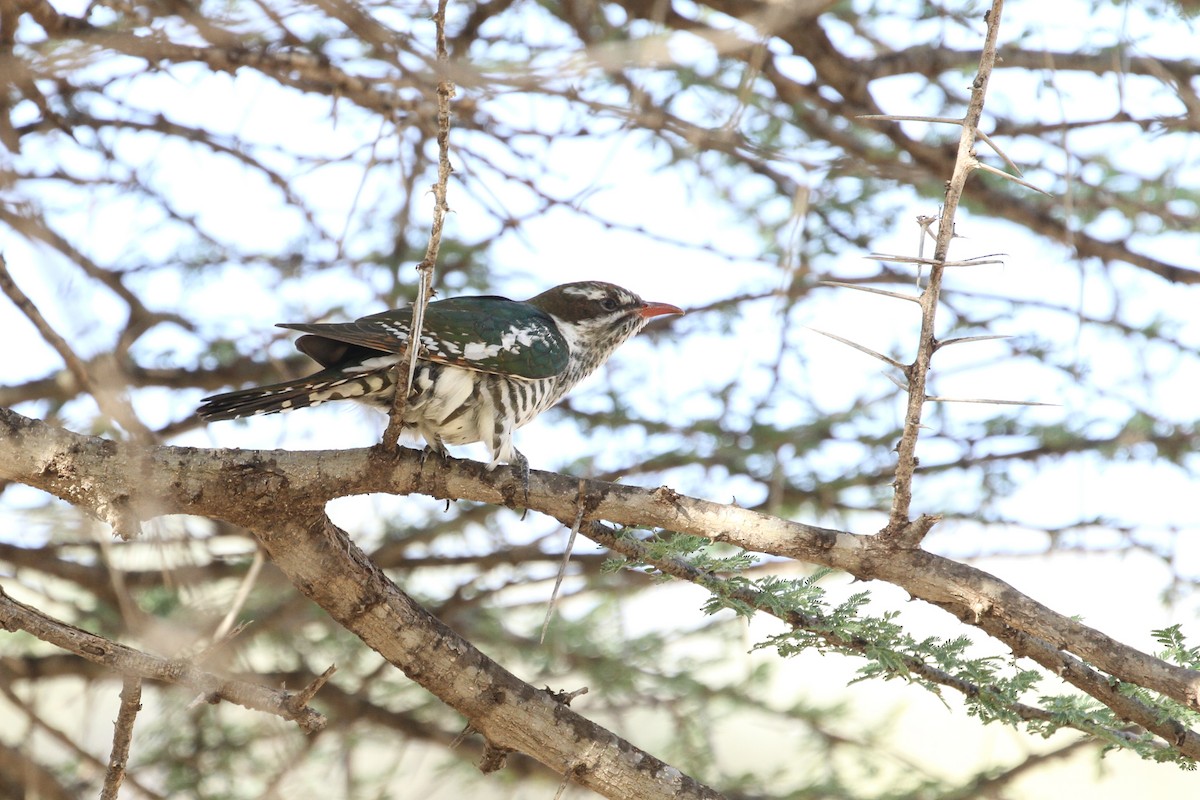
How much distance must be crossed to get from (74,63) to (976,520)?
13.3ft

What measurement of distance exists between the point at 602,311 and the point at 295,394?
1.72 metres

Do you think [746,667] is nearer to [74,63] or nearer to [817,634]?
[817,634]

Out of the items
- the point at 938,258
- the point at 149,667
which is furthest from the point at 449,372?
the point at 938,258

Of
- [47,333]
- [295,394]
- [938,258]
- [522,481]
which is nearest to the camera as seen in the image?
[938,258]

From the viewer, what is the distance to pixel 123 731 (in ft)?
8.65

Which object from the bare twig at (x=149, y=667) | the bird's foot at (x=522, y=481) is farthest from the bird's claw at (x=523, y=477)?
the bare twig at (x=149, y=667)

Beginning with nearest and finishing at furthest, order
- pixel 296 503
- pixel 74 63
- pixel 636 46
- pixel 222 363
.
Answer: pixel 296 503, pixel 74 63, pixel 636 46, pixel 222 363

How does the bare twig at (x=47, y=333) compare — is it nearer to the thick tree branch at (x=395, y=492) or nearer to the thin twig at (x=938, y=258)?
the thick tree branch at (x=395, y=492)

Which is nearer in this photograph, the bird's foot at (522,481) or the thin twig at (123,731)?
the thin twig at (123,731)

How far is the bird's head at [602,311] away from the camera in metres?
4.68

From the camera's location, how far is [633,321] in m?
4.77

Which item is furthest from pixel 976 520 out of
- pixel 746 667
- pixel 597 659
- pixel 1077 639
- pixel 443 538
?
pixel 1077 639

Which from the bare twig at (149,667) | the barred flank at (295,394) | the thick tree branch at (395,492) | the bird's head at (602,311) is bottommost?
the bare twig at (149,667)

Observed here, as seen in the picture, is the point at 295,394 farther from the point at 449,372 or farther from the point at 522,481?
the point at 522,481
